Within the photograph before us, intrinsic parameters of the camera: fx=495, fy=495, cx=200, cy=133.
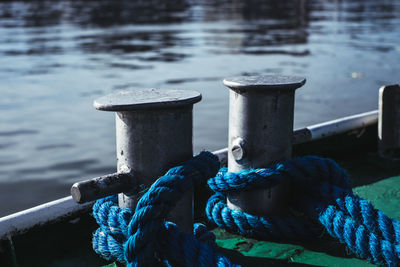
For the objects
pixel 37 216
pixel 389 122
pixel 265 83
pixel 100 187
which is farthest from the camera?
pixel 389 122

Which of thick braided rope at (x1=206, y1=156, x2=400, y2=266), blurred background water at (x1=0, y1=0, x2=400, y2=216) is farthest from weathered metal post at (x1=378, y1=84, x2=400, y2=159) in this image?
blurred background water at (x1=0, y1=0, x2=400, y2=216)

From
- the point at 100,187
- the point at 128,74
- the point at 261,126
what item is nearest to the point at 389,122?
the point at 261,126

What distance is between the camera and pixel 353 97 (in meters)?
9.10

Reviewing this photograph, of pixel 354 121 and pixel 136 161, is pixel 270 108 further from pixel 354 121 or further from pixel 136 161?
pixel 354 121

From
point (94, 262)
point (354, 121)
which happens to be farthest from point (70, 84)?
point (94, 262)

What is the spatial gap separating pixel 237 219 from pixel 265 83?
2.13 feet

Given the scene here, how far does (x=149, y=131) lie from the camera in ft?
5.73

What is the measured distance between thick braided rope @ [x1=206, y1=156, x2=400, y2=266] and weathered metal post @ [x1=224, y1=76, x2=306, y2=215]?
0.19 feet

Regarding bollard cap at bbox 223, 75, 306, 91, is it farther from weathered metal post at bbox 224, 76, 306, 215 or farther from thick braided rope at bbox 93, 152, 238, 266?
thick braided rope at bbox 93, 152, 238, 266

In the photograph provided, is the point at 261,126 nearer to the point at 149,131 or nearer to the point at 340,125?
Answer: the point at 149,131

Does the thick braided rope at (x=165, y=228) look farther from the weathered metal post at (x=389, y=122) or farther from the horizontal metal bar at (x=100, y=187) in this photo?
the weathered metal post at (x=389, y=122)

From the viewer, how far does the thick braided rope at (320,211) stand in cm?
195

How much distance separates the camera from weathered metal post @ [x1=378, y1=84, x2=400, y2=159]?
336 centimetres

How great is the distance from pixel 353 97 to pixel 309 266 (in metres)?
7.51
